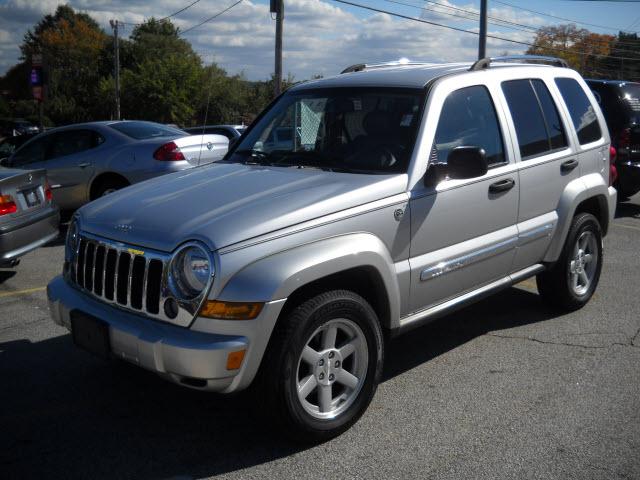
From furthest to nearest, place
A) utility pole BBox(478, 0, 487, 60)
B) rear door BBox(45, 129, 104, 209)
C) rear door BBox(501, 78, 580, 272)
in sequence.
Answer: utility pole BBox(478, 0, 487, 60)
rear door BBox(45, 129, 104, 209)
rear door BBox(501, 78, 580, 272)

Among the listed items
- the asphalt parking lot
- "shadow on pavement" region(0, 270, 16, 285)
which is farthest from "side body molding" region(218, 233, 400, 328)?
"shadow on pavement" region(0, 270, 16, 285)

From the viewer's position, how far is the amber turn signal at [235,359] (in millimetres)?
3223

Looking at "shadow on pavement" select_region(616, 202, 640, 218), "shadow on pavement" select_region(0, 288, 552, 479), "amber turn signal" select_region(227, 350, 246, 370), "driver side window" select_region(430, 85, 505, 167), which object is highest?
"driver side window" select_region(430, 85, 505, 167)

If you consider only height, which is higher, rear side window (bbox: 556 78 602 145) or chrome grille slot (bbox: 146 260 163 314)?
rear side window (bbox: 556 78 602 145)

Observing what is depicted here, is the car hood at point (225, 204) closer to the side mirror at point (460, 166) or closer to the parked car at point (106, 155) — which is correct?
the side mirror at point (460, 166)

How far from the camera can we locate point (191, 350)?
3.20 metres

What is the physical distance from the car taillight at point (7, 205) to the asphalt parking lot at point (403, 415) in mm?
1331

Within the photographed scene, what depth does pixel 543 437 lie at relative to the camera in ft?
12.3

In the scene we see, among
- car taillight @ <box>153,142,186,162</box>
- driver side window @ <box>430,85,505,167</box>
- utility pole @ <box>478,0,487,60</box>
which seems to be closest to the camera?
driver side window @ <box>430,85,505,167</box>

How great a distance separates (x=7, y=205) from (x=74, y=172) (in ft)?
11.2

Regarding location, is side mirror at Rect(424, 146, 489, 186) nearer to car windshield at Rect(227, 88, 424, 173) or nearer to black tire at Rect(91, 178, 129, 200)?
car windshield at Rect(227, 88, 424, 173)

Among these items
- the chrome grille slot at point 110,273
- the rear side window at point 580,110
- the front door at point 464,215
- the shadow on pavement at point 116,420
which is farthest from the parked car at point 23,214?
the rear side window at point 580,110

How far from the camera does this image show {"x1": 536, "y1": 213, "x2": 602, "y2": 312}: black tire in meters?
5.57

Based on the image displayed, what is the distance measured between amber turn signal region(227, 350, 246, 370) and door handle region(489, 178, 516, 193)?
2155 millimetres
